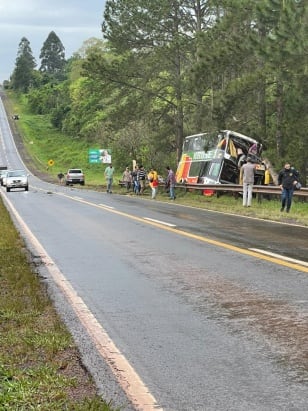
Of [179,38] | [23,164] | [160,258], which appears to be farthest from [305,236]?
[23,164]

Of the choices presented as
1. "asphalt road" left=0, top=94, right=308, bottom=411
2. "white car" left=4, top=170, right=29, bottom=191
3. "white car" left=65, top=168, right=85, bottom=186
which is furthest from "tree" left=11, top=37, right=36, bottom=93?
"asphalt road" left=0, top=94, right=308, bottom=411

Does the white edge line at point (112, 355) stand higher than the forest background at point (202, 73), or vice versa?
the forest background at point (202, 73)

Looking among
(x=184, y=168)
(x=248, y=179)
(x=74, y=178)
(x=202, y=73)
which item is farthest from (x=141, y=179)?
(x=74, y=178)

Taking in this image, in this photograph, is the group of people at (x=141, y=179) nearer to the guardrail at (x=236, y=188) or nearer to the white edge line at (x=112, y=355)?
the guardrail at (x=236, y=188)

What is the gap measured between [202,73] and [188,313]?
24.1 m

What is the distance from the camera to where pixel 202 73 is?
29094 mm

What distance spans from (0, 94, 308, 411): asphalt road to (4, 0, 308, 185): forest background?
39.1 feet

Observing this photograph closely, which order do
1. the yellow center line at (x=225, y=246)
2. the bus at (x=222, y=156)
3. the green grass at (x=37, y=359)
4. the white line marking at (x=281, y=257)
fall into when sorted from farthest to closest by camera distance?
1. the bus at (x=222, y=156)
2. the white line marking at (x=281, y=257)
3. the yellow center line at (x=225, y=246)
4. the green grass at (x=37, y=359)

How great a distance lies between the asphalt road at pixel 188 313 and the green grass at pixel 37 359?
6.3 inches

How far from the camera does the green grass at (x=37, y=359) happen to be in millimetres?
3898

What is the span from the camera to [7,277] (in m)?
8.40

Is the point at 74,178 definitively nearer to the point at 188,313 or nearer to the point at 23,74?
the point at 188,313

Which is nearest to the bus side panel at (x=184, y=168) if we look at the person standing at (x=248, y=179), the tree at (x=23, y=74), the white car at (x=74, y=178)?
the person standing at (x=248, y=179)

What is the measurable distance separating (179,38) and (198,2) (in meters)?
2.89
